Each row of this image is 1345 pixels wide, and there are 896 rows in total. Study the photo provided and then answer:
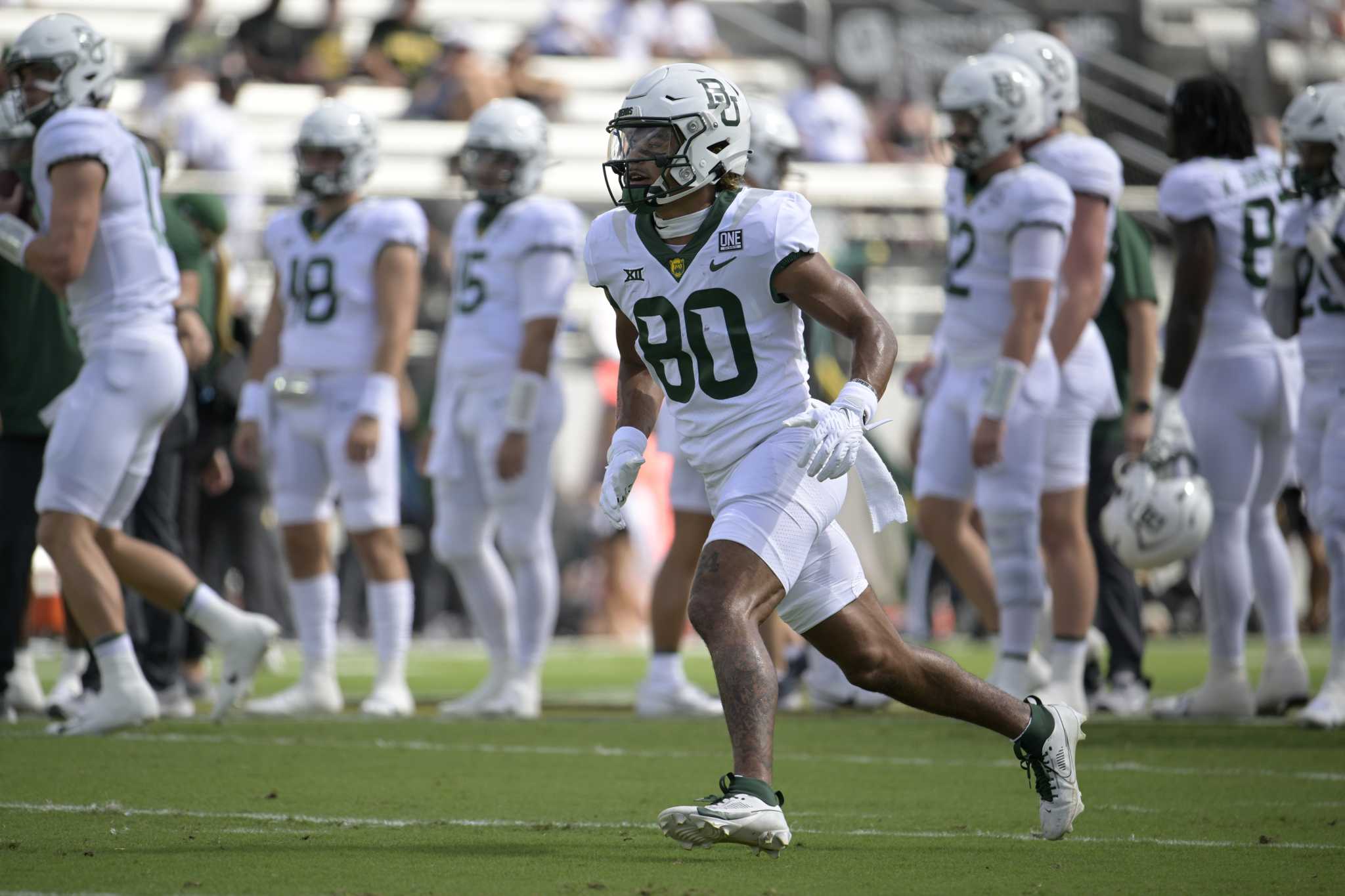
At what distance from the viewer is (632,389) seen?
476 cm

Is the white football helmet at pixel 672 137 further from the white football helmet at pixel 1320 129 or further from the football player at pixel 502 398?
the football player at pixel 502 398

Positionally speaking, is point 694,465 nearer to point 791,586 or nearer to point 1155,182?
point 791,586

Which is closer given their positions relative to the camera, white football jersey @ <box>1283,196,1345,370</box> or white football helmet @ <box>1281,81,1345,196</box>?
white football helmet @ <box>1281,81,1345,196</box>

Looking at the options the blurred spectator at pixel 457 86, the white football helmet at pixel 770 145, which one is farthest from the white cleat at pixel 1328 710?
the blurred spectator at pixel 457 86

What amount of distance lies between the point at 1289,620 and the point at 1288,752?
1.30 m

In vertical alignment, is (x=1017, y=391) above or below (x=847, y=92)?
below

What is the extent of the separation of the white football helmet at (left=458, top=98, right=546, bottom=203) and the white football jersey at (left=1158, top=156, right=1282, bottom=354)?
8.41 feet

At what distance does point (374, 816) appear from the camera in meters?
4.85

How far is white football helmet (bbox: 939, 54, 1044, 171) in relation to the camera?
715cm

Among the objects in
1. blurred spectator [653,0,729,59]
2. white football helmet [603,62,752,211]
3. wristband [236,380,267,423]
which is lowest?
wristband [236,380,267,423]

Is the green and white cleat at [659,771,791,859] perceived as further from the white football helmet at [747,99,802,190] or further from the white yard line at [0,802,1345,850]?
the white football helmet at [747,99,802,190]

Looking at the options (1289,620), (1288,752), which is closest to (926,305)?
(1289,620)

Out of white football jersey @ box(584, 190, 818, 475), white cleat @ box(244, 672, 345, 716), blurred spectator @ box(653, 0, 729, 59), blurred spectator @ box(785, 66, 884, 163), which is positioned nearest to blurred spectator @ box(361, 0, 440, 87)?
blurred spectator @ box(653, 0, 729, 59)

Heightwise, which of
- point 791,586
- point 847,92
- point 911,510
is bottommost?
point 911,510
